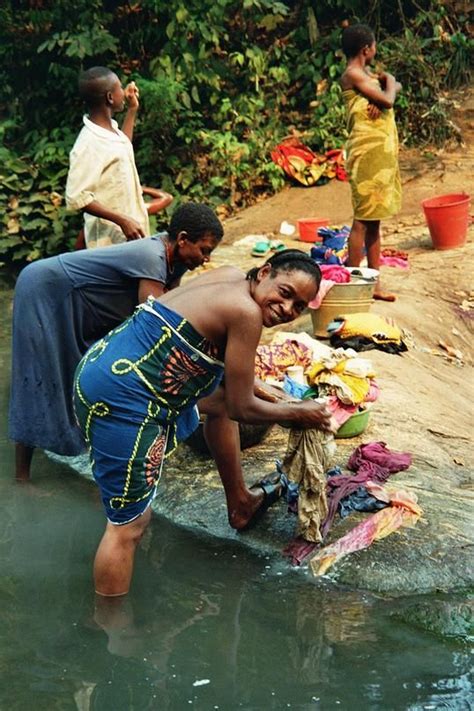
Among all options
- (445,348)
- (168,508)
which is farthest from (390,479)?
(445,348)

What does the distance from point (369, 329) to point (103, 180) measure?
6.16ft

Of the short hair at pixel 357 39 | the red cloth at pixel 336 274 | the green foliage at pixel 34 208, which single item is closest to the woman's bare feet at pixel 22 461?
the red cloth at pixel 336 274

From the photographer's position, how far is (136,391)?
3.25m

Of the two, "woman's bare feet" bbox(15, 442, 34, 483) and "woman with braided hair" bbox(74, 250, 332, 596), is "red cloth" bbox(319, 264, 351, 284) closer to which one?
"woman's bare feet" bbox(15, 442, 34, 483)

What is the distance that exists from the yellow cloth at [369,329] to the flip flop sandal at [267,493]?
203 cm

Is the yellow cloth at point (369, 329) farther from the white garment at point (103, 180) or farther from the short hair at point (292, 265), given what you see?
the short hair at point (292, 265)

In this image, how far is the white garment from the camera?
5273 mm

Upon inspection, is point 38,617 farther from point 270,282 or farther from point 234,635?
point 270,282

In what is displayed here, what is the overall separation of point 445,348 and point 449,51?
5.61 m

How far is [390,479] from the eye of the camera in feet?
14.3

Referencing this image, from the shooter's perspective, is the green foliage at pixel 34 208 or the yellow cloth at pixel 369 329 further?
the green foliage at pixel 34 208

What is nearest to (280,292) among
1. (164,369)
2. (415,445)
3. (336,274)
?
(164,369)

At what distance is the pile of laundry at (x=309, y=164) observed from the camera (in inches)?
420

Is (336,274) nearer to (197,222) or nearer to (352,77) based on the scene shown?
(352,77)
